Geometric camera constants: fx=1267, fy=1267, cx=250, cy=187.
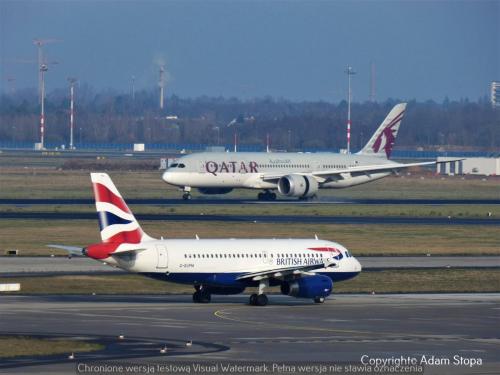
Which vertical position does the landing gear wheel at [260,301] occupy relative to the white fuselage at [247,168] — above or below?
below

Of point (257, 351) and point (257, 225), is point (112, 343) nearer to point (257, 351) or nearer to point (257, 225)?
point (257, 351)

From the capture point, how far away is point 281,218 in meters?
95.9

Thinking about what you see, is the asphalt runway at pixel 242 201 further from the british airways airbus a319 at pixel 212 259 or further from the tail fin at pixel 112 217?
the tail fin at pixel 112 217

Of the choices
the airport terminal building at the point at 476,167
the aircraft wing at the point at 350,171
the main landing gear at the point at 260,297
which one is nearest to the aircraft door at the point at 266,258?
the main landing gear at the point at 260,297

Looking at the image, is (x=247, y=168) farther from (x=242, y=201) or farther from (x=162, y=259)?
(x=162, y=259)

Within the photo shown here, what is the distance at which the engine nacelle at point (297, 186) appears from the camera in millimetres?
117688

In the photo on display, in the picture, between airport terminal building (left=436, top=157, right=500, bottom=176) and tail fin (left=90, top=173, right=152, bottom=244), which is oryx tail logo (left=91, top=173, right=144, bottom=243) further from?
airport terminal building (left=436, top=157, right=500, bottom=176)

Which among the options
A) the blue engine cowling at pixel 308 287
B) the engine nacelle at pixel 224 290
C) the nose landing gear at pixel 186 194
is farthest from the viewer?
the nose landing gear at pixel 186 194

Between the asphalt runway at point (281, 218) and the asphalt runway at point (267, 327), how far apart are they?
35.2 metres

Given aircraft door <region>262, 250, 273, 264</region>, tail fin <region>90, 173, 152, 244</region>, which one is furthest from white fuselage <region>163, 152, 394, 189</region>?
tail fin <region>90, 173, 152, 244</region>

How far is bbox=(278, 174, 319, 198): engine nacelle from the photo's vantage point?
117688mm

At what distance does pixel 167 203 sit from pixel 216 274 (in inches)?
2324

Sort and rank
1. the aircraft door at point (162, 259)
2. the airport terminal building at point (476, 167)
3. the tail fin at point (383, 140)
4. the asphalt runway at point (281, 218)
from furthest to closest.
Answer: the airport terminal building at point (476, 167), the tail fin at point (383, 140), the asphalt runway at point (281, 218), the aircraft door at point (162, 259)

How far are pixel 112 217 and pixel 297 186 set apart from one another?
6671cm
